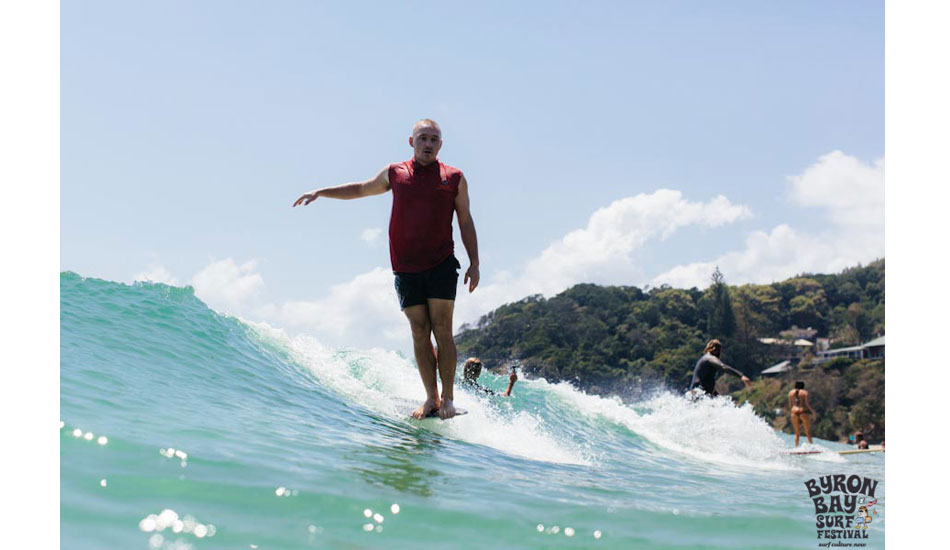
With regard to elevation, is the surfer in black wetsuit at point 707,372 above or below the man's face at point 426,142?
below

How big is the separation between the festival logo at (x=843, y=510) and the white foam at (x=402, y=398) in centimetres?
155

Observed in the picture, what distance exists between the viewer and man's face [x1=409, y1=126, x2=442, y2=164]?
196 inches

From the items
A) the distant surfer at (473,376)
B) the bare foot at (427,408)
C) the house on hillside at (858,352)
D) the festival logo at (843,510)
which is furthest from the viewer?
the house on hillside at (858,352)

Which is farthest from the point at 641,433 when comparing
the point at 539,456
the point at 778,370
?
the point at 778,370

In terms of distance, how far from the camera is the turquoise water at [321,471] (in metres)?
2.63

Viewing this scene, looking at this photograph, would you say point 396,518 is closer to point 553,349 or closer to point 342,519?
point 342,519

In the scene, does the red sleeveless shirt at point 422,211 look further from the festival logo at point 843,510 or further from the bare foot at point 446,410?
the festival logo at point 843,510

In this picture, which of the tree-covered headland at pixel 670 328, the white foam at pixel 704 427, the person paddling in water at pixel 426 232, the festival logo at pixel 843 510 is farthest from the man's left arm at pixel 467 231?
the tree-covered headland at pixel 670 328

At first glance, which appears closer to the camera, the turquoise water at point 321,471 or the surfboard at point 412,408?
the turquoise water at point 321,471

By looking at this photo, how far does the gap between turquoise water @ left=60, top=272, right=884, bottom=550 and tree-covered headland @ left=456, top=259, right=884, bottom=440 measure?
2395 inches

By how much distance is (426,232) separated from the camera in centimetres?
504

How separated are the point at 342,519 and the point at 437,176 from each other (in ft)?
9.28

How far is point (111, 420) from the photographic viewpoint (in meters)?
3.62

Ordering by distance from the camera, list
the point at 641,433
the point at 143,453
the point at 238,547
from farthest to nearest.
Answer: the point at 641,433, the point at 143,453, the point at 238,547
